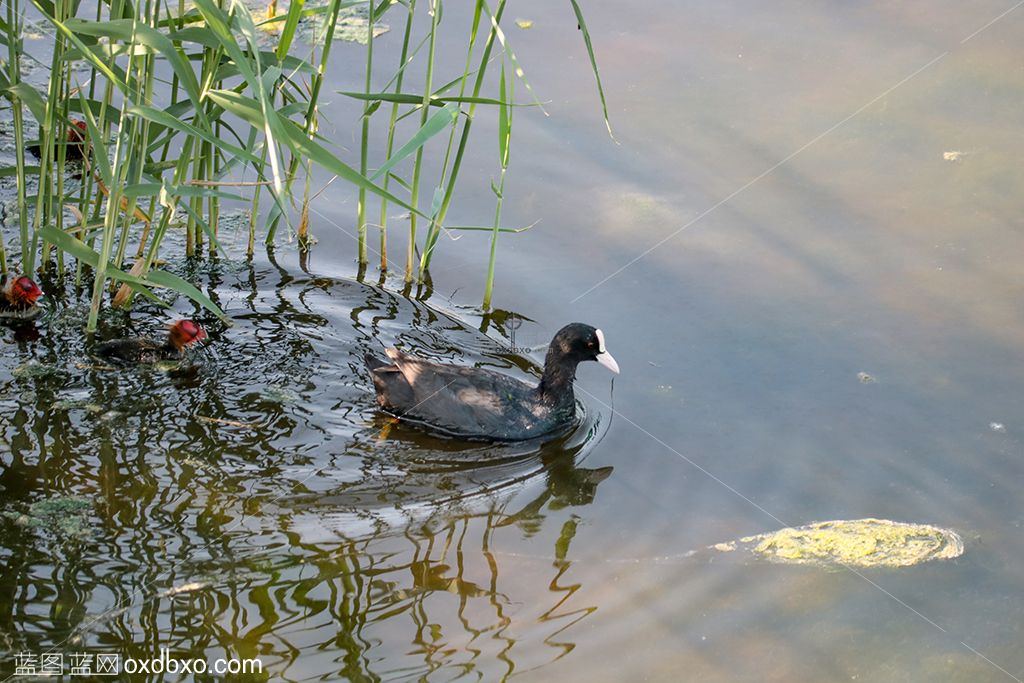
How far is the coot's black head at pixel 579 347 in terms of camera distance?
490 cm

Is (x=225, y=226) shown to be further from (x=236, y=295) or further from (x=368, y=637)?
(x=368, y=637)

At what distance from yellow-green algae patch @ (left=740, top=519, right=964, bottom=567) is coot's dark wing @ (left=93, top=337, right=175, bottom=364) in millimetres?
2478

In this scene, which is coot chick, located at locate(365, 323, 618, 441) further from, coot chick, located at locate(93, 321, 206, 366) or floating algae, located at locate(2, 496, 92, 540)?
floating algae, located at locate(2, 496, 92, 540)

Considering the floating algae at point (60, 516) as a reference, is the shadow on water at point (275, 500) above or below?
above

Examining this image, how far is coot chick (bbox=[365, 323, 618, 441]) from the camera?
4.82m

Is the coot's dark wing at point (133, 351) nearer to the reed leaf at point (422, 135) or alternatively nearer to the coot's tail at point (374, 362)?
the coot's tail at point (374, 362)

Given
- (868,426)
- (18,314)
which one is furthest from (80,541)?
(868,426)

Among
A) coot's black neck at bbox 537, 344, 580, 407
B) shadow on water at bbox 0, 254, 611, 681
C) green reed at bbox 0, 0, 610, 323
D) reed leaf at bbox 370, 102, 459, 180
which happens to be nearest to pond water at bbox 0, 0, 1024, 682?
shadow on water at bbox 0, 254, 611, 681

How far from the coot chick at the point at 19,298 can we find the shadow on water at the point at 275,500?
0.09 metres

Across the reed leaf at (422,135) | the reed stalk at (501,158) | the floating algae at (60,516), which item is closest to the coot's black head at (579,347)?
the reed stalk at (501,158)

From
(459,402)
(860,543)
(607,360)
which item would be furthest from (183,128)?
(860,543)

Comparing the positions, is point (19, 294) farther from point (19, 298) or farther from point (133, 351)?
point (133, 351)

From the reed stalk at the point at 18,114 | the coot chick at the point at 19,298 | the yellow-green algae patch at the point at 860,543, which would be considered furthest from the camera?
the coot chick at the point at 19,298

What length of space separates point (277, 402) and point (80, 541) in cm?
112
